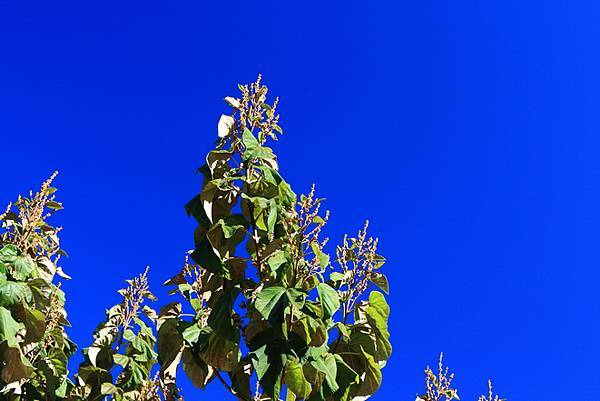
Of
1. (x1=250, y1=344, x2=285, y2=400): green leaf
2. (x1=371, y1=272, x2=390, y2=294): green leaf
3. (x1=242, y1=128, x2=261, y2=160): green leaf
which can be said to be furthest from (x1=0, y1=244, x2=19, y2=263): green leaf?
(x1=371, y1=272, x2=390, y2=294): green leaf

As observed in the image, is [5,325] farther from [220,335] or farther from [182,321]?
[220,335]

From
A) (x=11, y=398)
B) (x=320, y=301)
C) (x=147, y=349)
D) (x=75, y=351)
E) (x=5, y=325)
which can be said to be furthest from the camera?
(x=75, y=351)

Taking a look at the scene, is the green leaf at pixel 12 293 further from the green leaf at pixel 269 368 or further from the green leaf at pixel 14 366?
the green leaf at pixel 269 368

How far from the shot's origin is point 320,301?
11.5 ft

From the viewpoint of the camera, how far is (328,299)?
3.50 metres

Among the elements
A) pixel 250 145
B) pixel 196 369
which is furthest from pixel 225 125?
pixel 196 369

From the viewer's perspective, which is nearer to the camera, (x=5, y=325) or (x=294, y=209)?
(x=294, y=209)

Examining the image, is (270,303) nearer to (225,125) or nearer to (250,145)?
(250,145)

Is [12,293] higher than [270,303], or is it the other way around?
[12,293]

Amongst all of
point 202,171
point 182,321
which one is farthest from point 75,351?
point 202,171

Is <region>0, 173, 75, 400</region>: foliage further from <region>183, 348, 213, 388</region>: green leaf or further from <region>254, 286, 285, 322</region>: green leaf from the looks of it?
<region>254, 286, 285, 322</region>: green leaf

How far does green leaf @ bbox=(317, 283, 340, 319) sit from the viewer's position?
11.4 ft

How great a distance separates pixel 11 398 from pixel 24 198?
1.58 meters

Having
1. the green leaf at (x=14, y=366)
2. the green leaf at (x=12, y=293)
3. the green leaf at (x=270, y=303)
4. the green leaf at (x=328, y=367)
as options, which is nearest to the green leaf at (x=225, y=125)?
the green leaf at (x=270, y=303)
